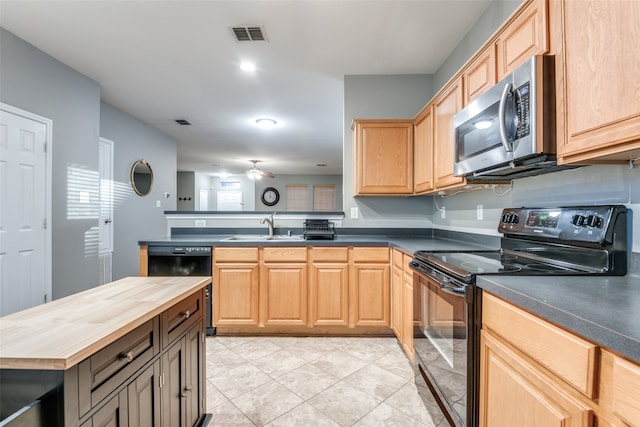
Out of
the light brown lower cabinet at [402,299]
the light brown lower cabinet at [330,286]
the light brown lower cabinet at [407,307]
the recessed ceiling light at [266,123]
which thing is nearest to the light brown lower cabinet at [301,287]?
the light brown lower cabinet at [330,286]

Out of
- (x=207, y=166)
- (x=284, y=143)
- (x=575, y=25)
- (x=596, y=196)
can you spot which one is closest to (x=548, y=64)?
(x=575, y=25)

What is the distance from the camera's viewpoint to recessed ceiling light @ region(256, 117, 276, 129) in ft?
15.1

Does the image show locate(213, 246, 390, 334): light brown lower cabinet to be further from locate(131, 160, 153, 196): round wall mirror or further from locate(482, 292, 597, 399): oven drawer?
locate(131, 160, 153, 196): round wall mirror

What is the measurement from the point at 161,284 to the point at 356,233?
2155mm

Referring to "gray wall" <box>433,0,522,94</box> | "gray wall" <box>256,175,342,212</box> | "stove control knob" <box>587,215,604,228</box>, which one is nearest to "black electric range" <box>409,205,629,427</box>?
"stove control knob" <box>587,215,604,228</box>

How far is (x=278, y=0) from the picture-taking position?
2025mm

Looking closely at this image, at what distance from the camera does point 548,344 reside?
2.72 ft

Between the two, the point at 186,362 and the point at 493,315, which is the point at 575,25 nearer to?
the point at 493,315

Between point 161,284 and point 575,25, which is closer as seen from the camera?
point 575,25

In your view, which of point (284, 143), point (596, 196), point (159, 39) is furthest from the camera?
point (284, 143)

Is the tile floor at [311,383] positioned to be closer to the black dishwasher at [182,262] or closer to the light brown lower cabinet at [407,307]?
the light brown lower cabinet at [407,307]

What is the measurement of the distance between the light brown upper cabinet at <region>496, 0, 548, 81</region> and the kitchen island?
1812mm

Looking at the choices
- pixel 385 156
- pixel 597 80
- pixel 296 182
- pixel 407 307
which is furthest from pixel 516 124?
pixel 296 182

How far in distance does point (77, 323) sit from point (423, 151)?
252 cm
